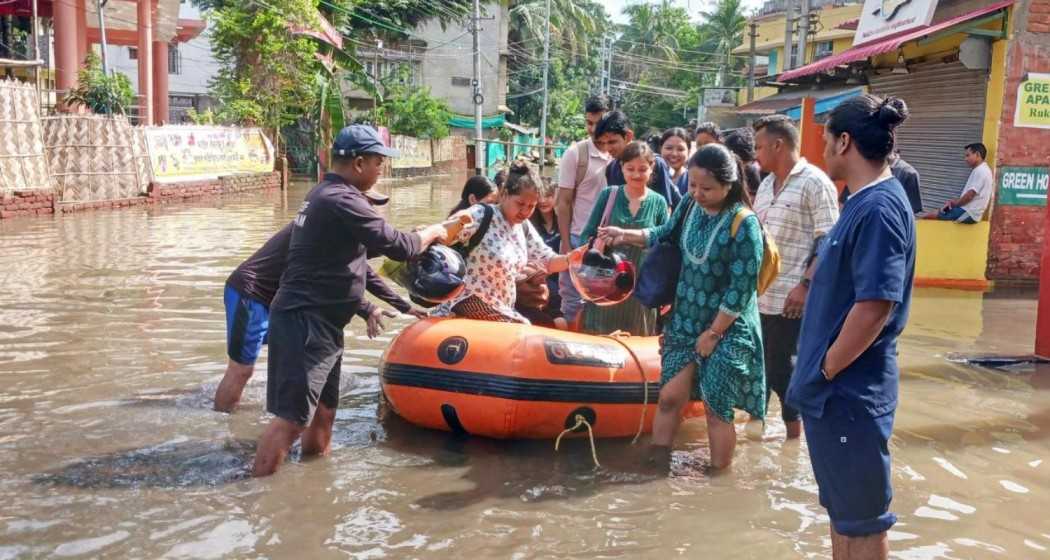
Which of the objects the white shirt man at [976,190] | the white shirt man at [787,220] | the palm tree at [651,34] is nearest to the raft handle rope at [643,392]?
the white shirt man at [787,220]

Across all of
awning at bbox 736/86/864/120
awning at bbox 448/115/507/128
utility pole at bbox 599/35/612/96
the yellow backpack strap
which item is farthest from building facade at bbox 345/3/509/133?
the yellow backpack strap

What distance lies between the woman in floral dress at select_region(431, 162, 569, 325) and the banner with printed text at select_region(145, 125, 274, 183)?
15.7 m

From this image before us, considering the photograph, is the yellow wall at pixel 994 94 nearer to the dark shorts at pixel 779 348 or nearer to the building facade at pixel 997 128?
the building facade at pixel 997 128

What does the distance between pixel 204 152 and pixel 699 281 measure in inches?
768

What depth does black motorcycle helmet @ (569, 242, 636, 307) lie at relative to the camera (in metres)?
5.38

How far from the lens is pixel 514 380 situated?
16.4ft

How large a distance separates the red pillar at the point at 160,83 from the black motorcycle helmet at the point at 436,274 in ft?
73.8

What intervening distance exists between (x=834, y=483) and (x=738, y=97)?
47265mm

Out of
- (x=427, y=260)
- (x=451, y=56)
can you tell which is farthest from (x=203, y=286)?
(x=451, y=56)

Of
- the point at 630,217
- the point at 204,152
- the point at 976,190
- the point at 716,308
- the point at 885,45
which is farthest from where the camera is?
the point at 204,152

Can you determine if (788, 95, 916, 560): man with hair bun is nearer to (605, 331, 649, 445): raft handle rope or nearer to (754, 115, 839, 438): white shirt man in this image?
(754, 115, 839, 438): white shirt man

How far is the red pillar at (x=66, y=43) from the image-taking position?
68.0ft

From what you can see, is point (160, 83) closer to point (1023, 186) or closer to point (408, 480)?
point (1023, 186)

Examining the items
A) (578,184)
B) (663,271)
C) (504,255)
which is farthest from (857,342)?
(578,184)
